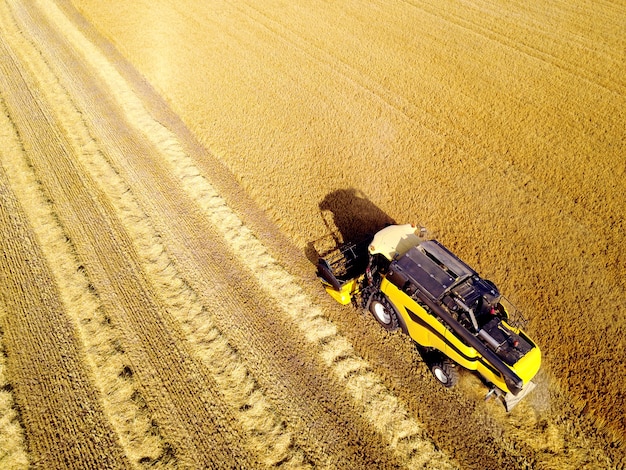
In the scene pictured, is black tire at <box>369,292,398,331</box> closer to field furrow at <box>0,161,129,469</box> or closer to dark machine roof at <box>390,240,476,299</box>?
dark machine roof at <box>390,240,476,299</box>

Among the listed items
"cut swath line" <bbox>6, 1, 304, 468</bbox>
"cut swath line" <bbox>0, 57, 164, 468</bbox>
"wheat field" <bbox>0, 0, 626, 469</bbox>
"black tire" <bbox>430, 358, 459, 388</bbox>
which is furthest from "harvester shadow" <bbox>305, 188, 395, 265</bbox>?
"cut swath line" <bbox>0, 57, 164, 468</bbox>

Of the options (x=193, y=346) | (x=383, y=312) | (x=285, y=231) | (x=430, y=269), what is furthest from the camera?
(x=285, y=231)

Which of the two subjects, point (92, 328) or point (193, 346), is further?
point (92, 328)

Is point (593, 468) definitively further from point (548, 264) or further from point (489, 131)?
point (489, 131)

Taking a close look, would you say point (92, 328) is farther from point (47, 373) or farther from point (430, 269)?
point (430, 269)

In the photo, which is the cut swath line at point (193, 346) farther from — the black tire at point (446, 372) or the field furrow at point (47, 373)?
the black tire at point (446, 372)

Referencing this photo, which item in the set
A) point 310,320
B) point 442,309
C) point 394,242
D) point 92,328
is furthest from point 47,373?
point 442,309
